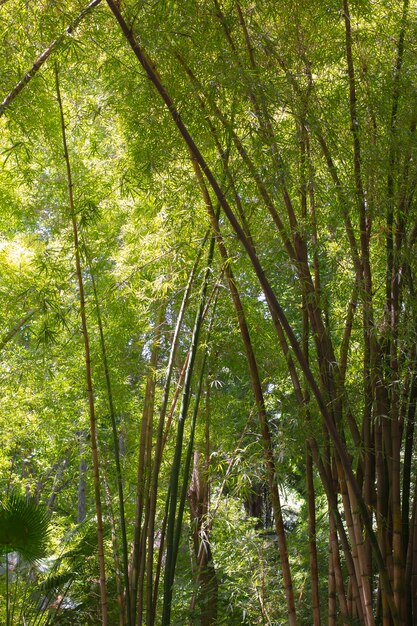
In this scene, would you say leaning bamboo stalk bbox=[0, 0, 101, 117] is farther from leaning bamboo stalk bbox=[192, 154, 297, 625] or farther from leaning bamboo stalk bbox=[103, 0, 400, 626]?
leaning bamboo stalk bbox=[192, 154, 297, 625]

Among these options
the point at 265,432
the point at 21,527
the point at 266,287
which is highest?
the point at 266,287

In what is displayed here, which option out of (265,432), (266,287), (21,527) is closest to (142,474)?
(21,527)

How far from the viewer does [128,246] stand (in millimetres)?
4492

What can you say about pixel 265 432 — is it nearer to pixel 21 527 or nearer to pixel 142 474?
pixel 142 474

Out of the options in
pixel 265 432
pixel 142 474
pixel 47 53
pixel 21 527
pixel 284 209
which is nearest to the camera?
pixel 47 53

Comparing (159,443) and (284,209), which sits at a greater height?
(284,209)

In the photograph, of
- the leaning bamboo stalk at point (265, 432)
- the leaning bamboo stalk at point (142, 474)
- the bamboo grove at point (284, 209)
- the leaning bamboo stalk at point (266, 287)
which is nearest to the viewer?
the leaning bamboo stalk at point (266, 287)

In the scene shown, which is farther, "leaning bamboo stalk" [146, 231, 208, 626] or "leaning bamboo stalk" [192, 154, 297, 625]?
"leaning bamboo stalk" [146, 231, 208, 626]

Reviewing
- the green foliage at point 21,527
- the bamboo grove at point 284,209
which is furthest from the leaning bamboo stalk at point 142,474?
the green foliage at point 21,527

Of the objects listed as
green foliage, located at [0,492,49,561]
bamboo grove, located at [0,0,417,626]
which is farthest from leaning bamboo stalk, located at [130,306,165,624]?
green foliage, located at [0,492,49,561]

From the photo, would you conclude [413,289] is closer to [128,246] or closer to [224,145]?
[224,145]

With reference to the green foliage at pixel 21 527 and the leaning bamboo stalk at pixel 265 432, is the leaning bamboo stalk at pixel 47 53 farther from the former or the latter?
the green foliage at pixel 21 527

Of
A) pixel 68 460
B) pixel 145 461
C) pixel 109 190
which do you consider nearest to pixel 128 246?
pixel 109 190

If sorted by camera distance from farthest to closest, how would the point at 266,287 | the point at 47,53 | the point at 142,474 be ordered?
the point at 142,474 → the point at 47,53 → the point at 266,287
